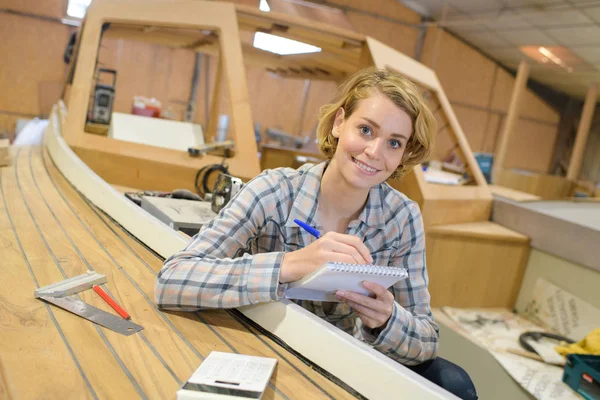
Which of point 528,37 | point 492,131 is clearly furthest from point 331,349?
point 492,131

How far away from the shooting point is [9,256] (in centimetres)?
132

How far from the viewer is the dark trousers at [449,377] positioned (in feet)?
3.84

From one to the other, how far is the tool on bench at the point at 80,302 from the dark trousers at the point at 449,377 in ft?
2.48

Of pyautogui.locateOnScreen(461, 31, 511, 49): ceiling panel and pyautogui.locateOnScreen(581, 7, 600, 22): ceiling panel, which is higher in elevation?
pyautogui.locateOnScreen(461, 31, 511, 49): ceiling panel

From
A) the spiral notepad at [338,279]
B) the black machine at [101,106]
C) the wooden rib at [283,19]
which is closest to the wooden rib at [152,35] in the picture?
the black machine at [101,106]

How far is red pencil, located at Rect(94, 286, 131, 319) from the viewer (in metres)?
1.05

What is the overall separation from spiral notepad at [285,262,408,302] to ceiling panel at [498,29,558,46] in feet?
24.6

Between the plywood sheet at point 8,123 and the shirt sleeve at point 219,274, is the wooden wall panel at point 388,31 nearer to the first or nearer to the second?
the plywood sheet at point 8,123

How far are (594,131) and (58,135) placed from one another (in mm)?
11152

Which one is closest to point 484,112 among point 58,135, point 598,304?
point 598,304

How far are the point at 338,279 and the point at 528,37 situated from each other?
7958 millimetres

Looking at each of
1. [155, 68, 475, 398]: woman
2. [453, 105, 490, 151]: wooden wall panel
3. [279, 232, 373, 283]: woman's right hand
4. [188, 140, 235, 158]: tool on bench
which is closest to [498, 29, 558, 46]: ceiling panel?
[453, 105, 490, 151]: wooden wall panel

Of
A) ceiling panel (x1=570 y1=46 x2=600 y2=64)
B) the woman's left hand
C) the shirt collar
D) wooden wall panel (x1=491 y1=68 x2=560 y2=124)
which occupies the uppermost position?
ceiling panel (x1=570 y1=46 x2=600 y2=64)

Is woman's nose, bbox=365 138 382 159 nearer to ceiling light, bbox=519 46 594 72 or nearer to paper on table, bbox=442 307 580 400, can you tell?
paper on table, bbox=442 307 580 400
